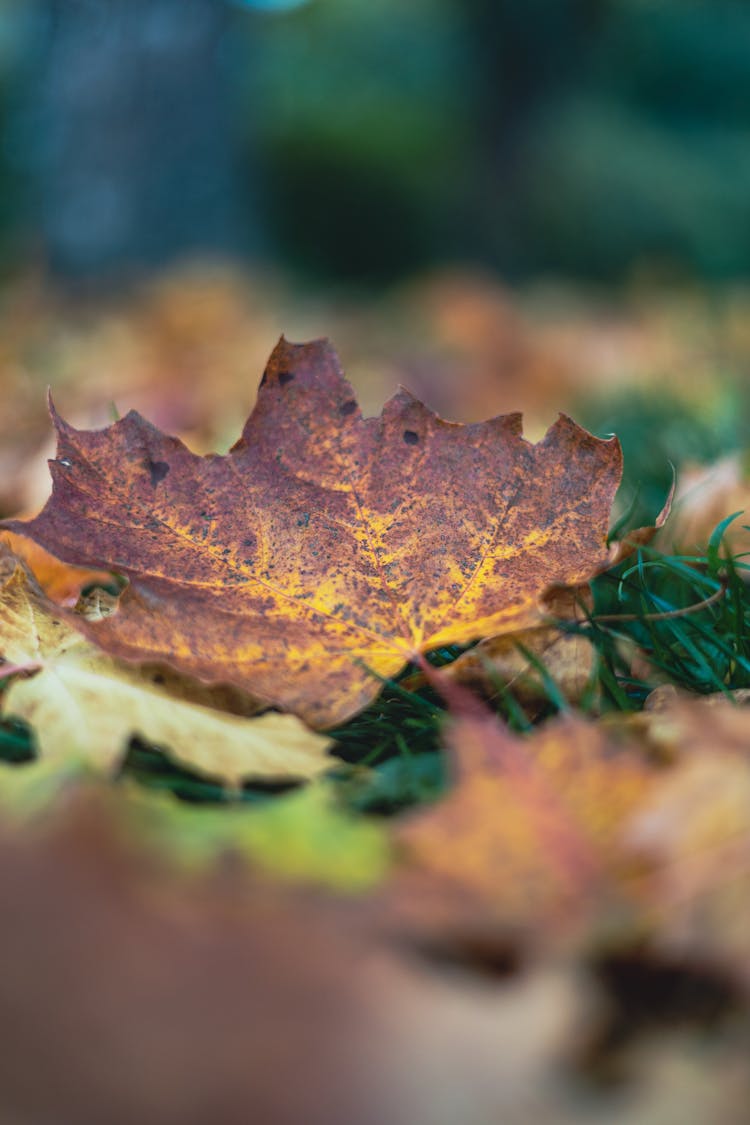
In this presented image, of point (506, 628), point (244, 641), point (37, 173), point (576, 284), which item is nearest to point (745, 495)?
point (506, 628)

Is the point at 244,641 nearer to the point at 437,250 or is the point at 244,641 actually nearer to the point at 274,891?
the point at 274,891

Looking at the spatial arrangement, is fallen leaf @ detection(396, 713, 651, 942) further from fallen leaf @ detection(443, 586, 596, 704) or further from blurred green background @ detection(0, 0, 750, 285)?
blurred green background @ detection(0, 0, 750, 285)

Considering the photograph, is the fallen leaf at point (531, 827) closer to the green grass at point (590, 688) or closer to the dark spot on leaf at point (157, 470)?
the green grass at point (590, 688)

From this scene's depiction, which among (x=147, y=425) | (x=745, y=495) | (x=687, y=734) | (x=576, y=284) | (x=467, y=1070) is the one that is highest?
(x=576, y=284)

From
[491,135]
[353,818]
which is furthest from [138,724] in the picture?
[491,135]

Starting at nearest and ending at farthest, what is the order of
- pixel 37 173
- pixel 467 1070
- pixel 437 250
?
pixel 467 1070, pixel 37 173, pixel 437 250

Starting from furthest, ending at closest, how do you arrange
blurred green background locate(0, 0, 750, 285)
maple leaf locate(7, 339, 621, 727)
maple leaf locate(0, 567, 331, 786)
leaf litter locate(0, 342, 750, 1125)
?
blurred green background locate(0, 0, 750, 285) < maple leaf locate(7, 339, 621, 727) < maple leaf locate(0, 567, 331, 786) < leaf litter locate(0, 342, 750, 1125)

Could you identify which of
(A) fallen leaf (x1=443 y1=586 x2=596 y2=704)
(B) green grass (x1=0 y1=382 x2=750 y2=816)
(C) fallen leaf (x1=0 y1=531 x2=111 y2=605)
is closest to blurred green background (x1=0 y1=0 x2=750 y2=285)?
(C) fallen leaf (x1=0 y1=531 x2=111 y2=605)
